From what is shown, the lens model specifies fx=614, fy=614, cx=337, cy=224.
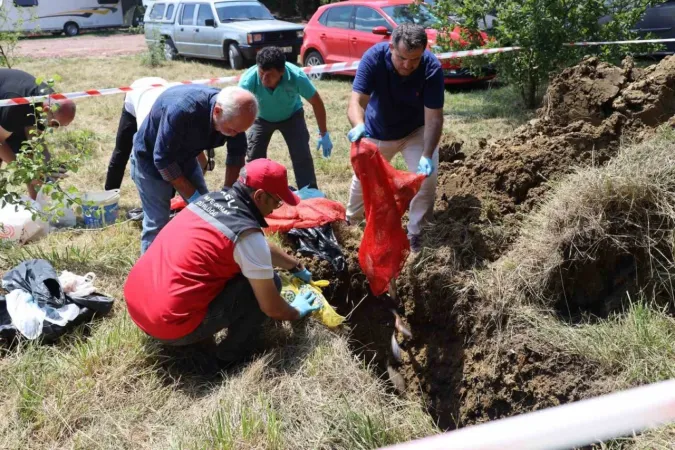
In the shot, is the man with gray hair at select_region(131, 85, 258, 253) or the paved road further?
the paved road

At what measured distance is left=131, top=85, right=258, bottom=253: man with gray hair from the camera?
3.84 m

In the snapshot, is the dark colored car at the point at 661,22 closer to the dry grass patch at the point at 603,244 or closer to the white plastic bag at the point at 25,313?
the dry grass patch at the point at 603,244

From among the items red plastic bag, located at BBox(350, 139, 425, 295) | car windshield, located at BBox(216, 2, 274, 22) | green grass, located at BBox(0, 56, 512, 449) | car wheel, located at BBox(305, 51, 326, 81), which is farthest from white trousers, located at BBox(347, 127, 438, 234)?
car windshield, located at BBox(216, 2, 274, 22)

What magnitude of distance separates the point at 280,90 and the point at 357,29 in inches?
269

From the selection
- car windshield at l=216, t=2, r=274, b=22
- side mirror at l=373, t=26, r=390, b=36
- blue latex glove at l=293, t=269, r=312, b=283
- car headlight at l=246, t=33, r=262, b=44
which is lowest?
blue latex glove at l=293, t=269, r=312, b=283

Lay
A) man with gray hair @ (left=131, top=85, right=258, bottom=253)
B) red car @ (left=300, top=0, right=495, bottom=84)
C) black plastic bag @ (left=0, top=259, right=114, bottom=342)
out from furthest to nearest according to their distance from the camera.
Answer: red car @ (left=300, top=0, right=495, bottom=84)
man with gray hair @ (left=131, top=85, right=258, bottom=253)
black plastic bag @ (left=0, top=259, right=114, bottom=342)

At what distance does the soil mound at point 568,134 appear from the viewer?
14.5ft

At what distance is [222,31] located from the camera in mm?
14273

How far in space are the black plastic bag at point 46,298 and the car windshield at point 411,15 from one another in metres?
7.53

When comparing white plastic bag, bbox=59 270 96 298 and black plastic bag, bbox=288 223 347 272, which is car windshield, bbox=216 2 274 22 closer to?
black plastic bag, bbox=288 223 347 272

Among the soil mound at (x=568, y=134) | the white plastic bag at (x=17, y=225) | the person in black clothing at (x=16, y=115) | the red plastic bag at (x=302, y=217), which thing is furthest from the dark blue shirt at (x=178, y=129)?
the soil mound at (x=568, y=134)

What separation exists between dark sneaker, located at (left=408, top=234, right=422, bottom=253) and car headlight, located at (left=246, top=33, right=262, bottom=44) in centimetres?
1047

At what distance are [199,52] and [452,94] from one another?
7594mm

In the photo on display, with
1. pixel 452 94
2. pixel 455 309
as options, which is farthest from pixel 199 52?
pixel 455 309
